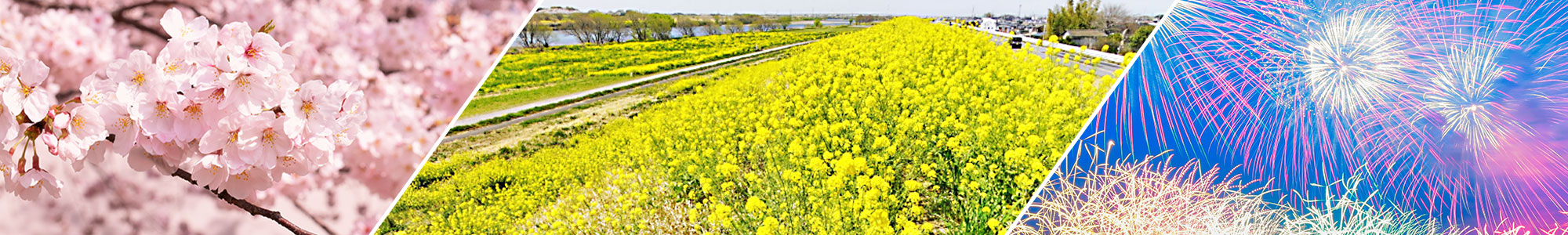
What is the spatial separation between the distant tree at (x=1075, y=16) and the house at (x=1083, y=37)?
6 centimetres

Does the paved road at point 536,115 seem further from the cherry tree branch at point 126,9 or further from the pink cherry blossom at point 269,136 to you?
the pink cherry blossom at point 269,136

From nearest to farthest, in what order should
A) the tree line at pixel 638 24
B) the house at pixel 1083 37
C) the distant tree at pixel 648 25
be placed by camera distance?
the house at pixel 1083 37, the tree line at pixel 638 24, the distant tree at pixel 648 25

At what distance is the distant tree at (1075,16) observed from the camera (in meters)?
3.37

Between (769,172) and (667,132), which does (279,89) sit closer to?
(769,172)

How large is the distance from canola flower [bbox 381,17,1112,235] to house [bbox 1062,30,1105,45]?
→ 23cm

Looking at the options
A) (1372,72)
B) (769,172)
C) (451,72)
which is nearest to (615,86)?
(769,172)

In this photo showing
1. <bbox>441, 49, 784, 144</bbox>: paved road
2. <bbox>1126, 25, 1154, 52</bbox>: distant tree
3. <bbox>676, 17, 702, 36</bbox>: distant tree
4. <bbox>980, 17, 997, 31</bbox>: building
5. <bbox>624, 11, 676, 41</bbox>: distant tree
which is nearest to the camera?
<bbox>1126, 25, 1154, 52</bbox>: distant tree

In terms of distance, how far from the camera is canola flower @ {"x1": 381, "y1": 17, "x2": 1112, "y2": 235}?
2.97m

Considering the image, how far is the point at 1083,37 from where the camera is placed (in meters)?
Answer: 3.88

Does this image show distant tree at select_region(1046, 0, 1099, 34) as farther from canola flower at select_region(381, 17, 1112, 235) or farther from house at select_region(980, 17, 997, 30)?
house at select_region(980, 17, 997, 30)

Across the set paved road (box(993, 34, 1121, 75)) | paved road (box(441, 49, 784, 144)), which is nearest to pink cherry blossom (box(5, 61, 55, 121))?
paved road (box(441, 49, 784, 144))

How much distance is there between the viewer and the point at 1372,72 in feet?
6.16

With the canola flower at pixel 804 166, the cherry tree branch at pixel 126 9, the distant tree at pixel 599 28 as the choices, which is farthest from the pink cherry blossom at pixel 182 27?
the distant tree at pixel 599 28

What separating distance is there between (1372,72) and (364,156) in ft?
9.08
